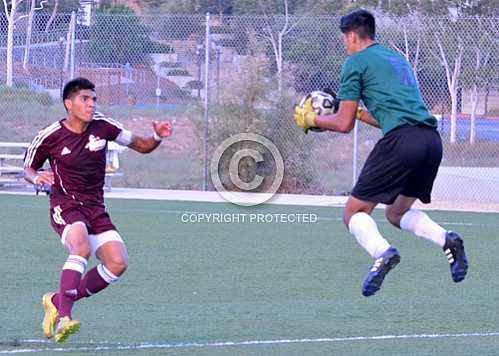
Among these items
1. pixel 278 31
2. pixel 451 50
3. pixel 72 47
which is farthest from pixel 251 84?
pixel 451 50

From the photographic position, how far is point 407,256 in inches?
520

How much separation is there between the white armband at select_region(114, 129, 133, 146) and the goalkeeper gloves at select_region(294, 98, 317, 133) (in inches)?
51.3

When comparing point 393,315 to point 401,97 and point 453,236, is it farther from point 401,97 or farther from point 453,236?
point 401,97

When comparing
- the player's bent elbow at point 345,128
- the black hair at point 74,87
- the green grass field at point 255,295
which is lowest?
the green grass field at point 255,295

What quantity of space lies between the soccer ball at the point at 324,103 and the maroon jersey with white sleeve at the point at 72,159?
1427 millimetres

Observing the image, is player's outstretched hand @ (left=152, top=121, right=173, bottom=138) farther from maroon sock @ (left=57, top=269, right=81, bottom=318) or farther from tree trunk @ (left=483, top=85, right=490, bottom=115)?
tree trunk @ (left=483, top=85, right=490, bottom=115)

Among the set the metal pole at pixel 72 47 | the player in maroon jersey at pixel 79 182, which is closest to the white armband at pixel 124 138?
the player in maroon jersey at pixel 79 182

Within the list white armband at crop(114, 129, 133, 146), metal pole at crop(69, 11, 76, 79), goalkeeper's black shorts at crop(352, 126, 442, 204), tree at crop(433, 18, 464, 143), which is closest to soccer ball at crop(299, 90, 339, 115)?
goalkeeper's black shorts at crop(352, 126, 442, 204)

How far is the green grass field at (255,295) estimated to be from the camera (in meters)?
8.26

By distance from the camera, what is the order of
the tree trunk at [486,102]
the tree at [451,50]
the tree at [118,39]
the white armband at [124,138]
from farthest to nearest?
the tree at [118,39], the tree trunk at [486,102], the tree at [451,50], the white armband at [124,138]

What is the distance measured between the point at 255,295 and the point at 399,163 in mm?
3032

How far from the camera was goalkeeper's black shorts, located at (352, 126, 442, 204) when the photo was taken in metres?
7.75

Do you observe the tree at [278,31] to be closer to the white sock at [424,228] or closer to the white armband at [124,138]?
the white armband at [124,138]

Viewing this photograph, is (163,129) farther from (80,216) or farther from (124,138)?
(80,216)
